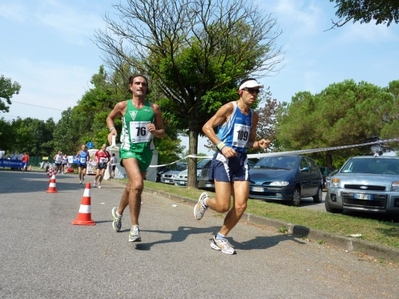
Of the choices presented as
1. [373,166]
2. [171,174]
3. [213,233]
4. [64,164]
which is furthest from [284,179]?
[64,164]

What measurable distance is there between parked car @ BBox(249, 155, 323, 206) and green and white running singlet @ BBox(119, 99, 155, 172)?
25.0 ft

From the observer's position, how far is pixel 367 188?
978cm

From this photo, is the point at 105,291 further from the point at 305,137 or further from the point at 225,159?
the point at 305,137

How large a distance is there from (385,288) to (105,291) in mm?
2778

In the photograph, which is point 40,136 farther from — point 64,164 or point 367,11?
point 367,11

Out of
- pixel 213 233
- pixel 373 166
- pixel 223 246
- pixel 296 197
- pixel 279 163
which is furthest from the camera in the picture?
pixel 279 163

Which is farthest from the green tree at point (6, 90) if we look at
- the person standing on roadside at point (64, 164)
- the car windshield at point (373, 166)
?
the car windshield at point (373, 166)

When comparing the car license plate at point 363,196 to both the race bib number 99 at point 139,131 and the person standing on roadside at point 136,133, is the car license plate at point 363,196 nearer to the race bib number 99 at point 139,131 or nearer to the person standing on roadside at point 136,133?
the person standing on roadside at point 136,133

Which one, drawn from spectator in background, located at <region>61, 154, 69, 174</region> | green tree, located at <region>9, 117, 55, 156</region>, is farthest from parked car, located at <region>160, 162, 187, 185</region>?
green tree, located at <region>9, 117, 55, 156</region>

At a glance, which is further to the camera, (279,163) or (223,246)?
(279,163)

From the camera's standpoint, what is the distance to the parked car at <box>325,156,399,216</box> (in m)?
9.51

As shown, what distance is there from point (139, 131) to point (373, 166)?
742cm

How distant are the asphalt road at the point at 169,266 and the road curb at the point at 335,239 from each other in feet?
0.57

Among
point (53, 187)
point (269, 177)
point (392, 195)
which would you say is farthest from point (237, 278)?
point (53, 187)
